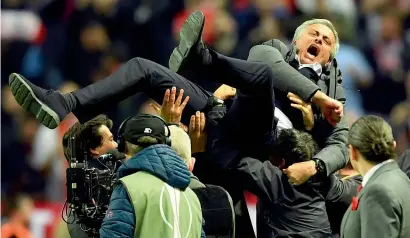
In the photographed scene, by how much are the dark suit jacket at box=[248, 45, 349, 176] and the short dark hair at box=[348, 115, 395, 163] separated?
85 cm

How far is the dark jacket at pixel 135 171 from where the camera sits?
11.3 feet

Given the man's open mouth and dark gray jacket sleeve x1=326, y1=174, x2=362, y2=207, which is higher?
the man's open mouth

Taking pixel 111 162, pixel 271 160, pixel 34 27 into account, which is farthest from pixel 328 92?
pixel 34 27

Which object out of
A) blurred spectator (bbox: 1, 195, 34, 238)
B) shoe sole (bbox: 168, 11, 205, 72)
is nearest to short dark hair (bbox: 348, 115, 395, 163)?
shoe sole (bbox: 168, 11, 205, 72)

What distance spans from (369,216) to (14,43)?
4498mm

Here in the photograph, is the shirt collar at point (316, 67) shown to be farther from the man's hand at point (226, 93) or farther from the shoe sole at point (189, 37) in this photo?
the shoe sole at point (189, 37)

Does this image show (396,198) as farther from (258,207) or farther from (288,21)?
(288,21)

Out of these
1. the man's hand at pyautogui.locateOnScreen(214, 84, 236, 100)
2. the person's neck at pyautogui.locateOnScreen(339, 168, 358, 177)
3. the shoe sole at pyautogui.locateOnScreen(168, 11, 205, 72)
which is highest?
the shoe sole at pyautogui.locateOnScreen(168, 11, 205, 72)

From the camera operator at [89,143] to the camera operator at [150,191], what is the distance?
0.72 meters

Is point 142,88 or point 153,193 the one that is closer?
point 153,193

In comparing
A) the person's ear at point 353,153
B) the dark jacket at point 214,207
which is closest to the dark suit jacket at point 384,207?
the person's ear at point 353,153

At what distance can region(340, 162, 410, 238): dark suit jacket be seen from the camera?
3555 mm

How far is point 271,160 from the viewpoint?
4.68 meters

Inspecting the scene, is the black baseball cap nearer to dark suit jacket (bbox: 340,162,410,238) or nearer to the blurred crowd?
dark suit jacket (bbox: 340,162,410,238)
